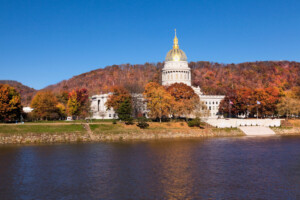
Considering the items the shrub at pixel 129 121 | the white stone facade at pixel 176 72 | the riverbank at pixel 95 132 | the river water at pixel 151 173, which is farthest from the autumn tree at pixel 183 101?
the river water at pixel 151 173

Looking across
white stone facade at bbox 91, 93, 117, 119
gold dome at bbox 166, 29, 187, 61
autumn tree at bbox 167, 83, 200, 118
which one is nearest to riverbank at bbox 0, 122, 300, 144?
autumn tree at bbox 167, 83, 200, 118

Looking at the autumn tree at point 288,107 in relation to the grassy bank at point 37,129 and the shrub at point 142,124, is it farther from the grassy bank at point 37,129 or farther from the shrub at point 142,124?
the grassy bank at point 37,129

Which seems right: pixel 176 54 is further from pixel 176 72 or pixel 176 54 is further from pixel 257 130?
pixel 257 130

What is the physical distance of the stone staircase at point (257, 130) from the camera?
3492 inches

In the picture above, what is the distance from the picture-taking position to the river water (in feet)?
99.2

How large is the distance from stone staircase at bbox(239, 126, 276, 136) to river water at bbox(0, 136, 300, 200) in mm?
32770

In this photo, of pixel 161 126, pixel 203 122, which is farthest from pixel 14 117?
pixel 203 122

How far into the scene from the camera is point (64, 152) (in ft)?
175

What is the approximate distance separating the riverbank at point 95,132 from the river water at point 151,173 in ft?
43.4

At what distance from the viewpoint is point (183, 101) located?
95812mm

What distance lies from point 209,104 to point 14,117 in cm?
7304

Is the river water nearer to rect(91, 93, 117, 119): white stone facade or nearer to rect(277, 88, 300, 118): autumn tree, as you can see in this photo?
rect(277, 88, 300, 118): autumn tree

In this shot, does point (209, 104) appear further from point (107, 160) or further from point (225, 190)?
point (225, 190)

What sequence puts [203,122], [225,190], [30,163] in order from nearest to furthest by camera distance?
[225,190] < [30,163] < [203,122]
